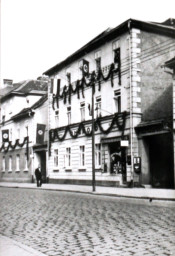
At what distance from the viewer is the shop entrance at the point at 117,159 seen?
87.7ft

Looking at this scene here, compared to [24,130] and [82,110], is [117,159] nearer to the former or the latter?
[82,110]

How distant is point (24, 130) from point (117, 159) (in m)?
19.6

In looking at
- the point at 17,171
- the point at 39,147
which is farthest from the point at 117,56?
the point at 17,171

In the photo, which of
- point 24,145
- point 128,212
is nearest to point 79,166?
point 24,145

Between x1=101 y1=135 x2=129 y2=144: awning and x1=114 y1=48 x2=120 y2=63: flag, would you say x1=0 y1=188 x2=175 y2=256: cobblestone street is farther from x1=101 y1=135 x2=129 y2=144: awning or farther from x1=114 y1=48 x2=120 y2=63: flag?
x1=114 y1=48 x2=120 y2=63: flag

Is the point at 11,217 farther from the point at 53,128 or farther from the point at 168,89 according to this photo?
the point at 53,128

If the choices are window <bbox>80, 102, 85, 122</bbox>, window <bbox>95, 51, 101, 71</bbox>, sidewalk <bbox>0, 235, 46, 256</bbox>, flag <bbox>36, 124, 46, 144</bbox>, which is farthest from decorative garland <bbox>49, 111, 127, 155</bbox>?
sidewalk <bbox>0, 235, 46, 256</bbox>

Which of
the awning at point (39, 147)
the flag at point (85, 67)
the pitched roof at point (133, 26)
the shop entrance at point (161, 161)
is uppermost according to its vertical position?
the pitched roof at point (133, 26)

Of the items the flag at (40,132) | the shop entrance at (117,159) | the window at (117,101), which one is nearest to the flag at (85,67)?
the window at (117,101)

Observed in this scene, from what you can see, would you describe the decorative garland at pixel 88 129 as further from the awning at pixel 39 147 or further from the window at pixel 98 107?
the awning at pixel 39 147

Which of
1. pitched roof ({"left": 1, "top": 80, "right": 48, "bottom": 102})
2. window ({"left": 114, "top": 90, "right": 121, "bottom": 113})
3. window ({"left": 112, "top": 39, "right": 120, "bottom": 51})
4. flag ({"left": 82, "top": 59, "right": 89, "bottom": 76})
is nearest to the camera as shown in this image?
window ({"left": 114, "top": 90, "right": 121, "bottom": 113})

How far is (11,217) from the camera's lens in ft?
37.8

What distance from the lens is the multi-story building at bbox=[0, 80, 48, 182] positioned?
4153 cm

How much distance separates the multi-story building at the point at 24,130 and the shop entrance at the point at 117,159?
11204 millimetres
